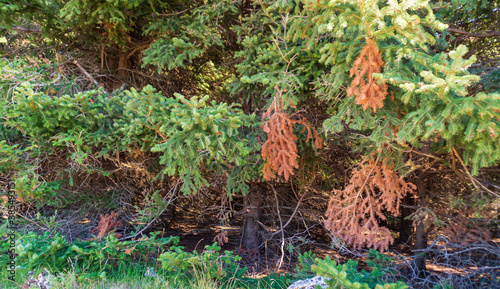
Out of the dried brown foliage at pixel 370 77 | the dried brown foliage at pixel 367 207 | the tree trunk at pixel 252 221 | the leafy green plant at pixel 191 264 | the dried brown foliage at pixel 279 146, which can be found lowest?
the tree trunk at pixel 252 221

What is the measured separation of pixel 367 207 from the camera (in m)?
4.17

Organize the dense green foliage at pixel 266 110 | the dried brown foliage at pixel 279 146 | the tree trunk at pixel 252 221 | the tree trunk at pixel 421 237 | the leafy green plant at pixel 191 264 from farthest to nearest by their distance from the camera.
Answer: the tree trunk at pixel 252 221 → the tree trunk at pixel 421 237 → the leafy green plant at pixel 191 264 → the dried brown foliage at pixel 279 146 → the dense green foliage at pixel 266 110

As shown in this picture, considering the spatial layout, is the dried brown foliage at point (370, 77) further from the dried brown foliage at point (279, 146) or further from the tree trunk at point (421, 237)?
the tree trunk at point (421, 237)

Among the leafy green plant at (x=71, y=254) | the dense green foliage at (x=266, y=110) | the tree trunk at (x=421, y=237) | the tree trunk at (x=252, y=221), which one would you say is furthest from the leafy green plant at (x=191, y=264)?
the tree trunk at (x=421, y=237)

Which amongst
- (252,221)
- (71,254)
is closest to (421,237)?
(252,221)

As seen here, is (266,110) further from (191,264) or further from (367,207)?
(191,264)

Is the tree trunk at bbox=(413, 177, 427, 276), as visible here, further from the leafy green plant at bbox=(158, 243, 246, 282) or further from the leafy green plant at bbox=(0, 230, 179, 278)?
the leafy green plant at bbox=(0, 230, 179, 278)

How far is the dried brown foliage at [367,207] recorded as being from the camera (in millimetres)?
3957

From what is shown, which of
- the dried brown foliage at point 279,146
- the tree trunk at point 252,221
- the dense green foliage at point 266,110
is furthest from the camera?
the tree trunk at point 252,221

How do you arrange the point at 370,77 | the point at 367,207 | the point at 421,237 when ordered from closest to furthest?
the point at 370,77, the point at 367,207, the point at 421,237

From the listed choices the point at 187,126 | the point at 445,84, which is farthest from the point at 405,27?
the point at 187,126

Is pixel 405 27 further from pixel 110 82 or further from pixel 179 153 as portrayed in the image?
pixel 110 82

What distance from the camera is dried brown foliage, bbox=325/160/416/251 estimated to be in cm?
396

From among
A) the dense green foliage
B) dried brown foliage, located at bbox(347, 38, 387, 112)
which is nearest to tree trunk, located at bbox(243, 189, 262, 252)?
the dense green foliage
